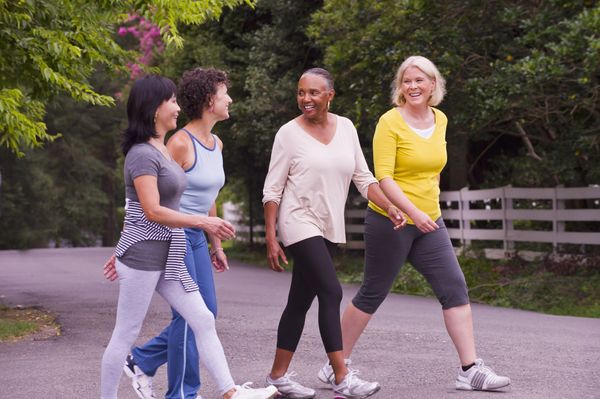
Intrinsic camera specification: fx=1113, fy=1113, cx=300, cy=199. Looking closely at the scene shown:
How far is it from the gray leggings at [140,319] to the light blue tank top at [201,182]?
20.3 inches

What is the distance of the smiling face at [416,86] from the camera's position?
6.64 meters

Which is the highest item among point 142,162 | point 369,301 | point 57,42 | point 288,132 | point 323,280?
point 57,42

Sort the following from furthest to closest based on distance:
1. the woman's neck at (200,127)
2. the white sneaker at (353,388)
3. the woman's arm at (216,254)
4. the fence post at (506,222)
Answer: the fence post at (506,222) < the woman's arm at (216,254) < the white sneaker at (353,388) < the woman's neck at (200,127)

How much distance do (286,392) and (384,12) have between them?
10.3 meters

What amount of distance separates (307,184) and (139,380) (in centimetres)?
141

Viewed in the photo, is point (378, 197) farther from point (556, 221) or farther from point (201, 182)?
point (556, 221)

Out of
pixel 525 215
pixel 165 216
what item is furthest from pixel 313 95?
pixel 525 215

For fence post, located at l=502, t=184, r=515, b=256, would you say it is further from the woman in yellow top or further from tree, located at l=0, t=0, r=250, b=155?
the woman in yellow top

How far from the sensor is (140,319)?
216 inches

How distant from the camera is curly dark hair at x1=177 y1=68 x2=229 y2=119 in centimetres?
596

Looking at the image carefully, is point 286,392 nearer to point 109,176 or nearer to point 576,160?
point 576,160

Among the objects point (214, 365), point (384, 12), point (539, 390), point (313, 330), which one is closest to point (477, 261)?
point (384, 12)

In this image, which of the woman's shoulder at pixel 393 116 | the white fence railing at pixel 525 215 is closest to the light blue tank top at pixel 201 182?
the woman's shoulder at pixel 393 116

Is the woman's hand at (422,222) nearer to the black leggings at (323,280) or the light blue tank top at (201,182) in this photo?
the black leggings at (323,280)
